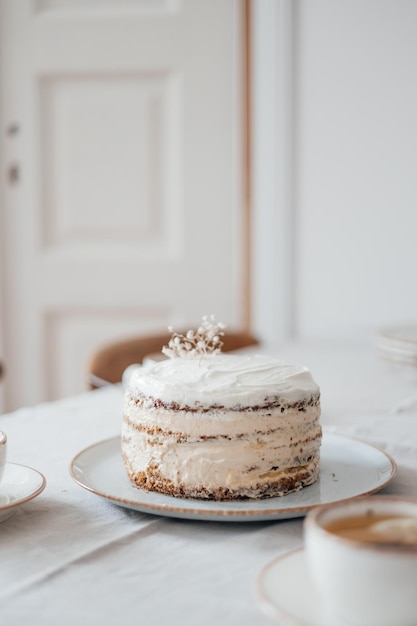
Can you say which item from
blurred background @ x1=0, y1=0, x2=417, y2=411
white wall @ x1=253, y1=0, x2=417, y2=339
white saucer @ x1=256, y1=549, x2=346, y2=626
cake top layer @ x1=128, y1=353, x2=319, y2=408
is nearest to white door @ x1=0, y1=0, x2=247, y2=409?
blurred background @ x1=0, y1=0, x2=417, y2=411

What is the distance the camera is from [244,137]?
2418 millimetres

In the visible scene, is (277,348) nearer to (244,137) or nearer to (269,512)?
(244,137)

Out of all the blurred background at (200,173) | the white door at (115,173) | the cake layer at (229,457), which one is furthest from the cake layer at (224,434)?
the white door at (115,173)

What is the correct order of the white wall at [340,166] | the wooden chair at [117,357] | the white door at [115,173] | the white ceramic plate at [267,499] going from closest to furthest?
the white ceramic plate at [267,499]
the wooden chair at [117,357]
the white wall at [340,166]
the white door at [115,173]

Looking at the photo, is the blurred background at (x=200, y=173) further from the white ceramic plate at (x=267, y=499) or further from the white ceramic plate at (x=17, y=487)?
the white ceramic plate at (x=17, y=487)

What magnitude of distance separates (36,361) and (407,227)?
125 cm

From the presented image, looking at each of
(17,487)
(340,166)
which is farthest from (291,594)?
(340,166)

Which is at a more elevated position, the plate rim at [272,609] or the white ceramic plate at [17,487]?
the plate rim at [272,609]

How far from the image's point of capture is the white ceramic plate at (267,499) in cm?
75

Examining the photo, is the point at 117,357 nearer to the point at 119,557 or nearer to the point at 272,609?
the point at 119,557

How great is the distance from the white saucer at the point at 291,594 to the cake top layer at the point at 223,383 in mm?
208

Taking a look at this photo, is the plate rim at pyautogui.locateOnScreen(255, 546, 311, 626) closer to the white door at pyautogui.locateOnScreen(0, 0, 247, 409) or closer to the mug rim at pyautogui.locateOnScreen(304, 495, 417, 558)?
the mug rim at pyautogui.locateOnScreen(304, 495, 417, 558)

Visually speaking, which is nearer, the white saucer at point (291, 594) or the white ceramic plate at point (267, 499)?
the white saucer at point (291, 594)

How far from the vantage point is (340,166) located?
7.26 feet
